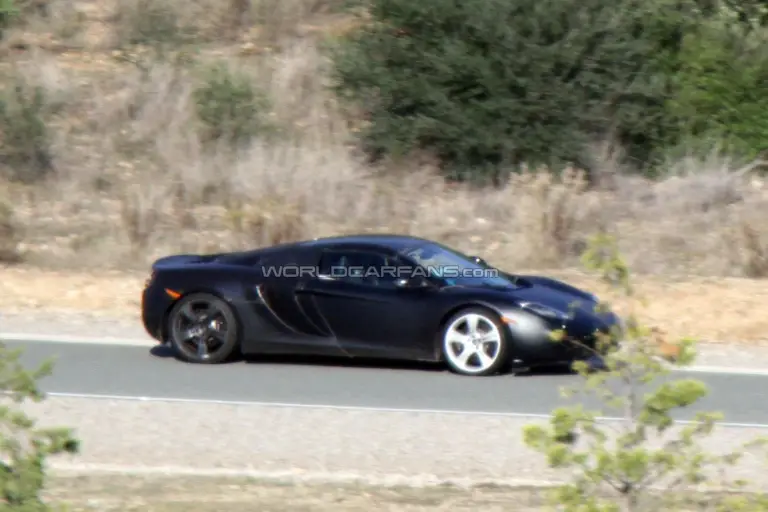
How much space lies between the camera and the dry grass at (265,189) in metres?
19.5

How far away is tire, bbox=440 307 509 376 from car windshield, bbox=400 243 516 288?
0.41 m

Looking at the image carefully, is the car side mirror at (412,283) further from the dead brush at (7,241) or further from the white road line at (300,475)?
the dead brush at (7,241)

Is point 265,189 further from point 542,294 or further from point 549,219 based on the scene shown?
point 542,294

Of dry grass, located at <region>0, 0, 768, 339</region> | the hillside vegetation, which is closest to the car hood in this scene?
dry grass, located at <region>0, 0, 768, 339</region>

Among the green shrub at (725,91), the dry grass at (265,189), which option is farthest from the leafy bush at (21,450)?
the green shrub at (725,91)

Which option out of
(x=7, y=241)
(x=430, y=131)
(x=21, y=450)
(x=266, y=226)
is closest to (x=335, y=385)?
(x=21, y=450)

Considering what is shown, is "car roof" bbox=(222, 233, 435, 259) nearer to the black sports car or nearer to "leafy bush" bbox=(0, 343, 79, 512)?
the black sports car

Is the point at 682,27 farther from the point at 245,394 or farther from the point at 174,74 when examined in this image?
the point at 245,394

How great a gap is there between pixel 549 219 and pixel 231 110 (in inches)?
427

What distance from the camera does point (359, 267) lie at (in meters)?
12.3

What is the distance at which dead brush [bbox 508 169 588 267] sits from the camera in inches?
758

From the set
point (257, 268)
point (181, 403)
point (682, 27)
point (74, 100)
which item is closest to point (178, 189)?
point (74, 100)

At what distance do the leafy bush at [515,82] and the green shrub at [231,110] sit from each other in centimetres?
252

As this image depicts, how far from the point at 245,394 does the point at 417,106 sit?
17127 mm
